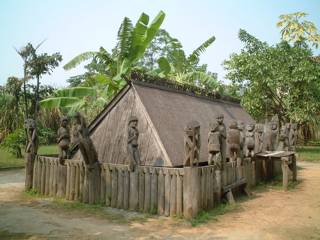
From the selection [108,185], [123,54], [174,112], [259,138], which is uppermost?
[123,54]

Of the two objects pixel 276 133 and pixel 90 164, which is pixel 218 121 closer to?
pixel 90 164

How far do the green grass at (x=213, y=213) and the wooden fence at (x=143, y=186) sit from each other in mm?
124

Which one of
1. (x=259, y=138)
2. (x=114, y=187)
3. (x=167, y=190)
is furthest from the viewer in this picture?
(x=259, y=138)

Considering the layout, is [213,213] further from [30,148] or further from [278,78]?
[278,78]

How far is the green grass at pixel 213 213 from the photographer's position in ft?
24.2

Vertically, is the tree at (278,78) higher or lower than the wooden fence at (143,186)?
higher

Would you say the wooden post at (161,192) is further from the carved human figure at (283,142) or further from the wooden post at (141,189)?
the carved human figure at (283,142)

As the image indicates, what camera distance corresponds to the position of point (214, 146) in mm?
8773

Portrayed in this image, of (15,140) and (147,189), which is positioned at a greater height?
(15,140)

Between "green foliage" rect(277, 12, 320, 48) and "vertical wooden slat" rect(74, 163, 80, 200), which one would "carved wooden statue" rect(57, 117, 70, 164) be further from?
"green foliage" rect(277, 12, 320, 48)

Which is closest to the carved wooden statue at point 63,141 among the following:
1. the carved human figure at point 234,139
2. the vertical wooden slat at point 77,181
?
the vertical wooden slat at point 77,181

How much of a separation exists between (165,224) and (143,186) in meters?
1.17

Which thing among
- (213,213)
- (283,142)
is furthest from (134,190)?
(283,142)

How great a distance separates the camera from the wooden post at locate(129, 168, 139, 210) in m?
8.17
